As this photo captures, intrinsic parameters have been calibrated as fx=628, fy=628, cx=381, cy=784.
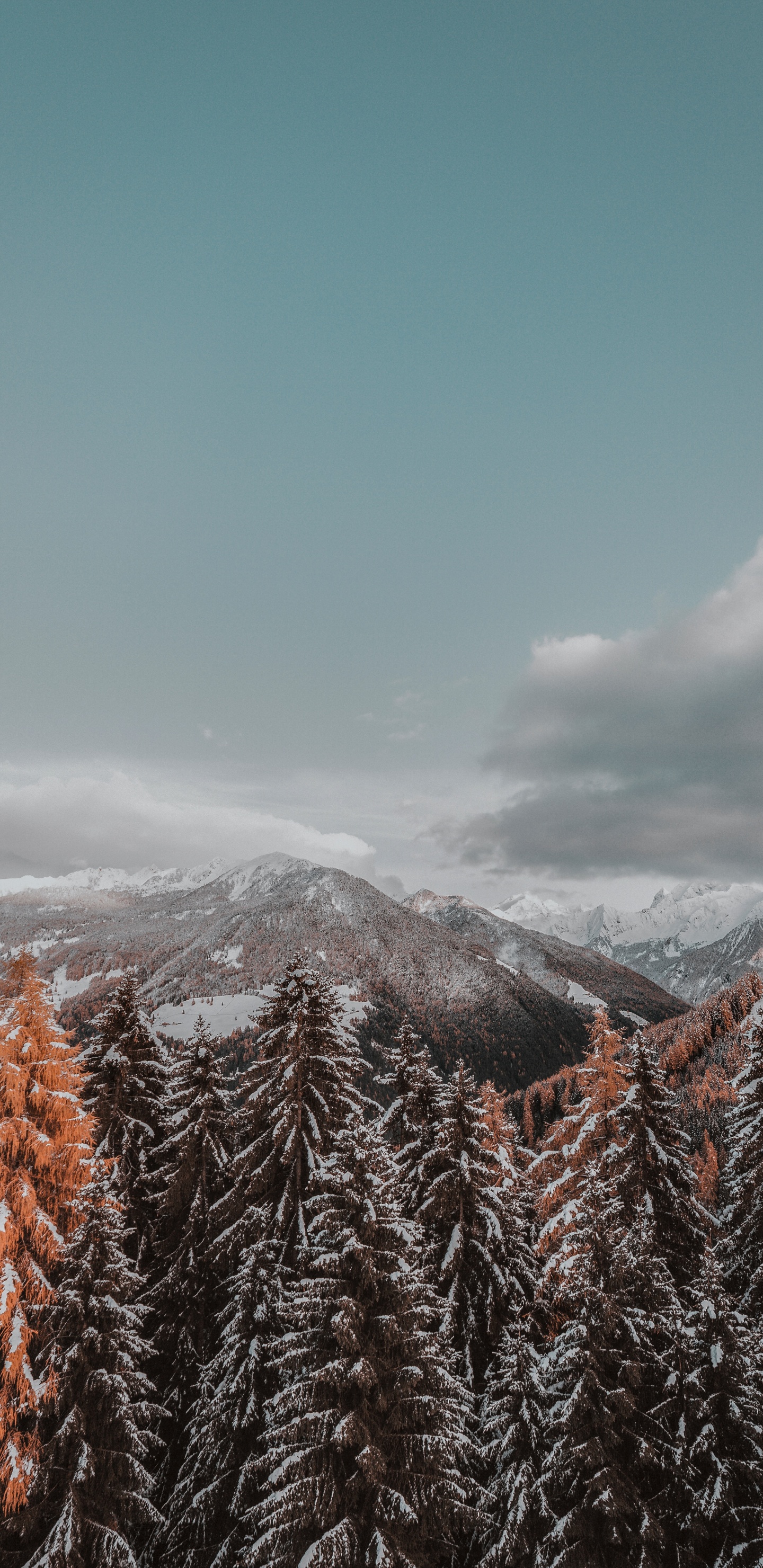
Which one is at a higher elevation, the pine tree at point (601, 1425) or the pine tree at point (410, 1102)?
the pine tree at point (410, 1102)

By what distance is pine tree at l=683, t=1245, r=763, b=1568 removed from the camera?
466 inches

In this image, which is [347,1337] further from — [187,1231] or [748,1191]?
[748,1191]

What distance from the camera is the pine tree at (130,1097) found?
747 inches

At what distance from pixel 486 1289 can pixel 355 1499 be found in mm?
8154

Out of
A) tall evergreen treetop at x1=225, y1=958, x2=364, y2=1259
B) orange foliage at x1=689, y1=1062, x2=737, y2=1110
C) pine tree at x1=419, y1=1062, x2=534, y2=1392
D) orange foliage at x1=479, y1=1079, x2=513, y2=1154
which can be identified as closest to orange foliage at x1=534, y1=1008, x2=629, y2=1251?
pine tree at x1=419, y1=1062, x2=534, y2=1392

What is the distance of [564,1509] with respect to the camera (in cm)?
1229

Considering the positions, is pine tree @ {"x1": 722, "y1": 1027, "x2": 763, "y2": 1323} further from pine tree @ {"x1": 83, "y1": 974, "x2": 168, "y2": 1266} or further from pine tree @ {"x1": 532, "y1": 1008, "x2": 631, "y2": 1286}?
pine tree @ {"x1": 83, "y1": 974, "x2": 168, "y2": 1266}

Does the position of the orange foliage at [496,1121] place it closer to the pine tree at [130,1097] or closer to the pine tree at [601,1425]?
the pine tree at [601,1425]

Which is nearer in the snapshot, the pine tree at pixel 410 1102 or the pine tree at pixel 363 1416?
the pine tree at pixel 363 1416

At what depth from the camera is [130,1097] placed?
65.4 feet

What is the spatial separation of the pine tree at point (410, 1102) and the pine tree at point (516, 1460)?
20.7 ft

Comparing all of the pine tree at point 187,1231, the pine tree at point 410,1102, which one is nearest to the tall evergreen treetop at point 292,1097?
the pine tree at point 187,1231

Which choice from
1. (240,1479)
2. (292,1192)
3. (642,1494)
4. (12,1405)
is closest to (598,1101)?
(642,1494)

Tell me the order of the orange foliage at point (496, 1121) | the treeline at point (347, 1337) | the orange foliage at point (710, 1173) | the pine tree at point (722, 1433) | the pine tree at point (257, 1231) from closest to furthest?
the treeline at point (347, 1337) < the pine tree at point (722, 1433) < the pine tree at point (257, 1231) < the orange foliage at point (496, 1121) < the orange foliage at point (710, 1173)
